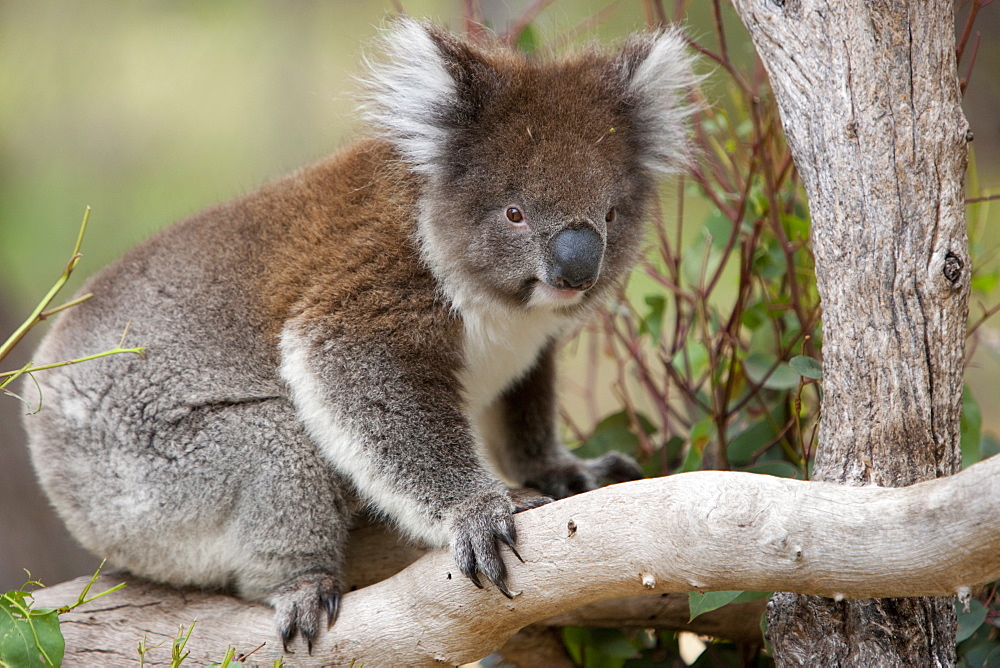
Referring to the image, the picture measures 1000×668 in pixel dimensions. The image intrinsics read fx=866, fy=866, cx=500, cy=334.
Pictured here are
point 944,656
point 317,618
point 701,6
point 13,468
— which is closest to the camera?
point 944,656

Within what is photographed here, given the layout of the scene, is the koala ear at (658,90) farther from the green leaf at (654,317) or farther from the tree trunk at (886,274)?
the tree trunk at (886,274)

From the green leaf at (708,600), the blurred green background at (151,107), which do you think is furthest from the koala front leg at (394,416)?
the blurred green background at (151,107)

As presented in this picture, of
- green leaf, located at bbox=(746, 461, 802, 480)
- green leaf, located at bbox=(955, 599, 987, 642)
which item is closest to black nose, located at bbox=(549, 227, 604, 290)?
green leaf, located at bbox=(746, 461, 802, 480)

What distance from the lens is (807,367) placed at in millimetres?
2236

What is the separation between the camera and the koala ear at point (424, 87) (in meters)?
2.54

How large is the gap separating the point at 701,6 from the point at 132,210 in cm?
544

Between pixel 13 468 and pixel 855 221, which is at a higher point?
pixel 855 221

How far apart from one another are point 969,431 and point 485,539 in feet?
4.95

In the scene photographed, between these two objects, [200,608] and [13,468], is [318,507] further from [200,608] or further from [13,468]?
[13,468]

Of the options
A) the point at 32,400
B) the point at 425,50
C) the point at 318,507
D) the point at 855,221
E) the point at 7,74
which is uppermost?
the point at 7,74

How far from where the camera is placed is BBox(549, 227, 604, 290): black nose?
2.36 metres

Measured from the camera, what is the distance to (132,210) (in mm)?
8055

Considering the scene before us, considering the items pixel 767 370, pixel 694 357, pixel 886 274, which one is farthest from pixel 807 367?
pixel 694 357

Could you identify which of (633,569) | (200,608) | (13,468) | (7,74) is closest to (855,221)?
(633,569)
